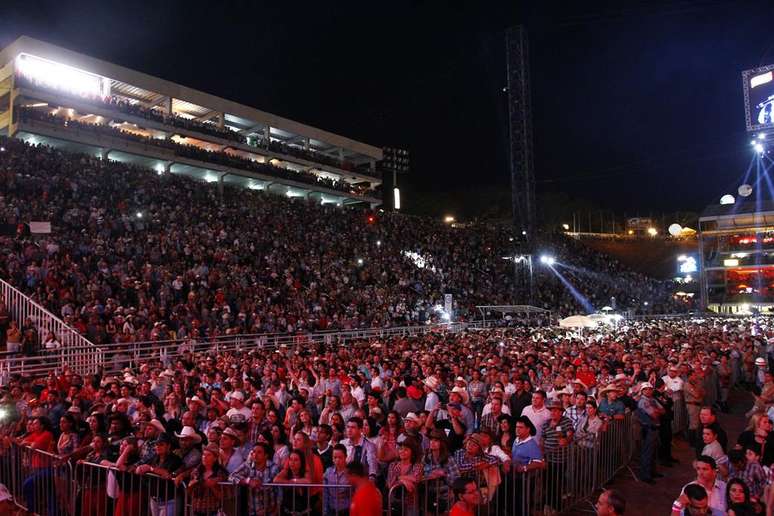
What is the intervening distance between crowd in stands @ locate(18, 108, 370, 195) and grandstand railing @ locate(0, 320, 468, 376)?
15763mm

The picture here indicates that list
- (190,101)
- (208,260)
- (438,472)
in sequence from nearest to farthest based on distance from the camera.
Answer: (438,472), (208,260), (190,101)

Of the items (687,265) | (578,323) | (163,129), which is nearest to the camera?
(578,323)

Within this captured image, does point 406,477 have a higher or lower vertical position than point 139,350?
lower

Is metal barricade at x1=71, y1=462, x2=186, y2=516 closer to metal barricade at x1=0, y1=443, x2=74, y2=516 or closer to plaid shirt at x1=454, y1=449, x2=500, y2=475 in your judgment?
metal barricade at x1=0, y1=443, x2=74, y2=516

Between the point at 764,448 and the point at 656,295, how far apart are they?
48.3m

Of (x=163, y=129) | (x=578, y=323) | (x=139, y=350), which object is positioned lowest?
(x=139, y=350)

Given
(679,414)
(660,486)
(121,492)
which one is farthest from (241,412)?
(679,414)

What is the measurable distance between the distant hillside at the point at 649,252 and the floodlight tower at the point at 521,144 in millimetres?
35242

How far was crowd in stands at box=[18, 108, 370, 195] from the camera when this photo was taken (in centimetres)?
2750

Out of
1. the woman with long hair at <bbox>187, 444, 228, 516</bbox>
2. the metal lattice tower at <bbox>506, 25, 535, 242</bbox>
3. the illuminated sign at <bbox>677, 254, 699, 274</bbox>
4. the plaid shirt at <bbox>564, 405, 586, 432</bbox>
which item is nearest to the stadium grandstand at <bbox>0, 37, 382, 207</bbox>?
the metal lattice tower at <bbox>506, 25, 535, 242</bbox>

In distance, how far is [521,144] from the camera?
123 ft

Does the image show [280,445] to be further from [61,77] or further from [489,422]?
[61,77]

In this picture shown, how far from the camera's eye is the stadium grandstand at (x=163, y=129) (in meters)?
28.0

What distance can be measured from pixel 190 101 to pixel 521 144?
20200mm
